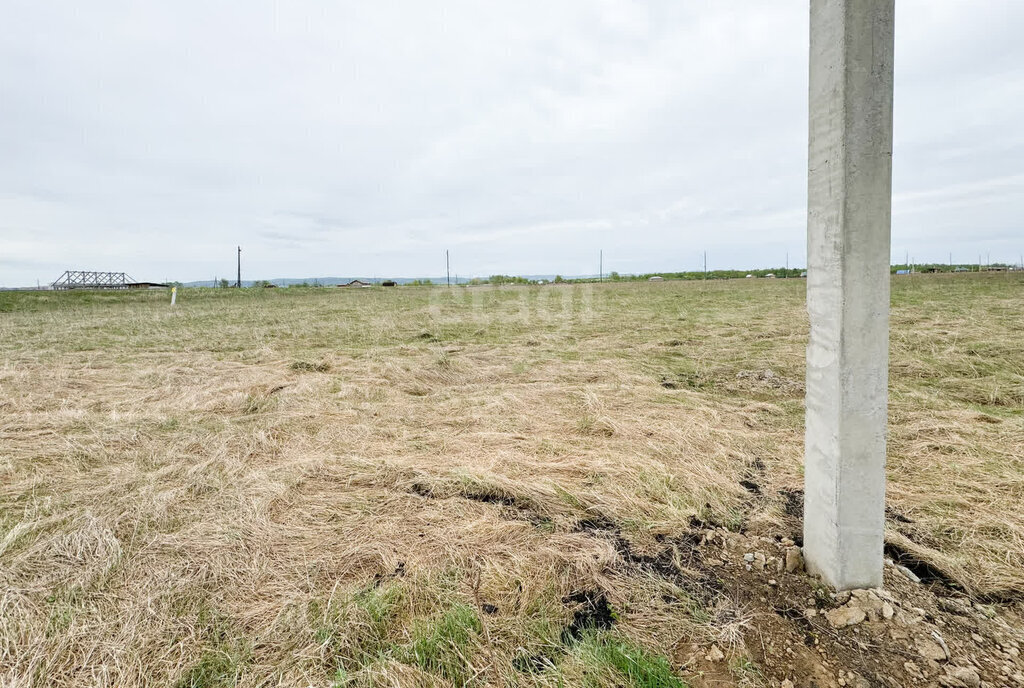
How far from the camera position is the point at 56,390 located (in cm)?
544

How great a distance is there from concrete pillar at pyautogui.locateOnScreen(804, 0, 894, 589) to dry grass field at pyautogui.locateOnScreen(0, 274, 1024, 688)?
52 cm

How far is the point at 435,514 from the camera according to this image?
104 inches

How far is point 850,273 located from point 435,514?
2280 millimetres

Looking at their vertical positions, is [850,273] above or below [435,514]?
above

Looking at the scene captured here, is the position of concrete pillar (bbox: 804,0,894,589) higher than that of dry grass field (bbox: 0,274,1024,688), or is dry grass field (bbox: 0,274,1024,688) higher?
concrete pillar (bbox: 804,0,894,589)

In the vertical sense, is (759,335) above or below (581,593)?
above

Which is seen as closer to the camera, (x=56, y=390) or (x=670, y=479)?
(x=670, y=479)

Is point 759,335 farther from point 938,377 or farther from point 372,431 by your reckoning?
point 372,431

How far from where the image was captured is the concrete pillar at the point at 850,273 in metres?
1.67

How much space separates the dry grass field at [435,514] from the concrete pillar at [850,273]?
0.52 metres

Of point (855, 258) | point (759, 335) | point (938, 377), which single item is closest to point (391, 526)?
point (855, 258)

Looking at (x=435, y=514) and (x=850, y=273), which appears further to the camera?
(x=435, y=514)

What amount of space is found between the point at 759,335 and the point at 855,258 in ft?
27.7

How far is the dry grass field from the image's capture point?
1647mm
